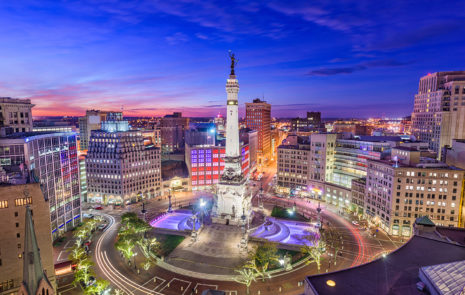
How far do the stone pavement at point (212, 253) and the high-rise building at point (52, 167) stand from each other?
33415 millimetres

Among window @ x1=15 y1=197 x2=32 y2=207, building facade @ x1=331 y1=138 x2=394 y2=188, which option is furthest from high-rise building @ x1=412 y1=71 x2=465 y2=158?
window @ x1=15 y1=197 x2=32 y2=207

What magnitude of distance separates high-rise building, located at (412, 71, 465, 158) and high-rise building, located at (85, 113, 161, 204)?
135 meters

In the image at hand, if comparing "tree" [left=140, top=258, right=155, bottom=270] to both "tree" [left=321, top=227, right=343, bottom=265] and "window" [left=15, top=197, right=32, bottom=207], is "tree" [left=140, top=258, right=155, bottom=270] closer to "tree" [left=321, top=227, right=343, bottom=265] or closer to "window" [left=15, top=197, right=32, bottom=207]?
"window" [left=15, top=197, right=32, bottom=207]

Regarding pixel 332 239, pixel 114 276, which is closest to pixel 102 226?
pixel 114 276

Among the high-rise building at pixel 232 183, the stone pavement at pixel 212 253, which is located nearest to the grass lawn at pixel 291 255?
the stone pavement at pixel 212 253

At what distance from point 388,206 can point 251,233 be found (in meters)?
43.3

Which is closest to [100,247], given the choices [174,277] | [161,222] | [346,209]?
[161,222]

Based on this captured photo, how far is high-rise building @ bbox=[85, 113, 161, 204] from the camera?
106 meters

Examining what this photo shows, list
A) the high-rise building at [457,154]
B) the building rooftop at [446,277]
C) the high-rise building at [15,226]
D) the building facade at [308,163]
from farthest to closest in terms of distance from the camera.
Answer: the building facade at [308,163] < the high-rise building at [457,154] < the high-rise building at [15,226] < the building rooftop at [446,277]

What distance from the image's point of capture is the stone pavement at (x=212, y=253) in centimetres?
6228

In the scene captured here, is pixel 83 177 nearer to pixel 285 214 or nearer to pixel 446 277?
pixel 285 214

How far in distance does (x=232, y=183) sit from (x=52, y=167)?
52.9 m

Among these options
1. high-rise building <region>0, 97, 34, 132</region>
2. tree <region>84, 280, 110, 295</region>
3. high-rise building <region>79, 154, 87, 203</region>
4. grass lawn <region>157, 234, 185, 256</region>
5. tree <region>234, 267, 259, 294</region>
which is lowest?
grass lawn <region>157, 234, 185, 256</region>

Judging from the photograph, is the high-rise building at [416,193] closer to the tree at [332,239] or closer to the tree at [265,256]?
the tree at [332,239]
